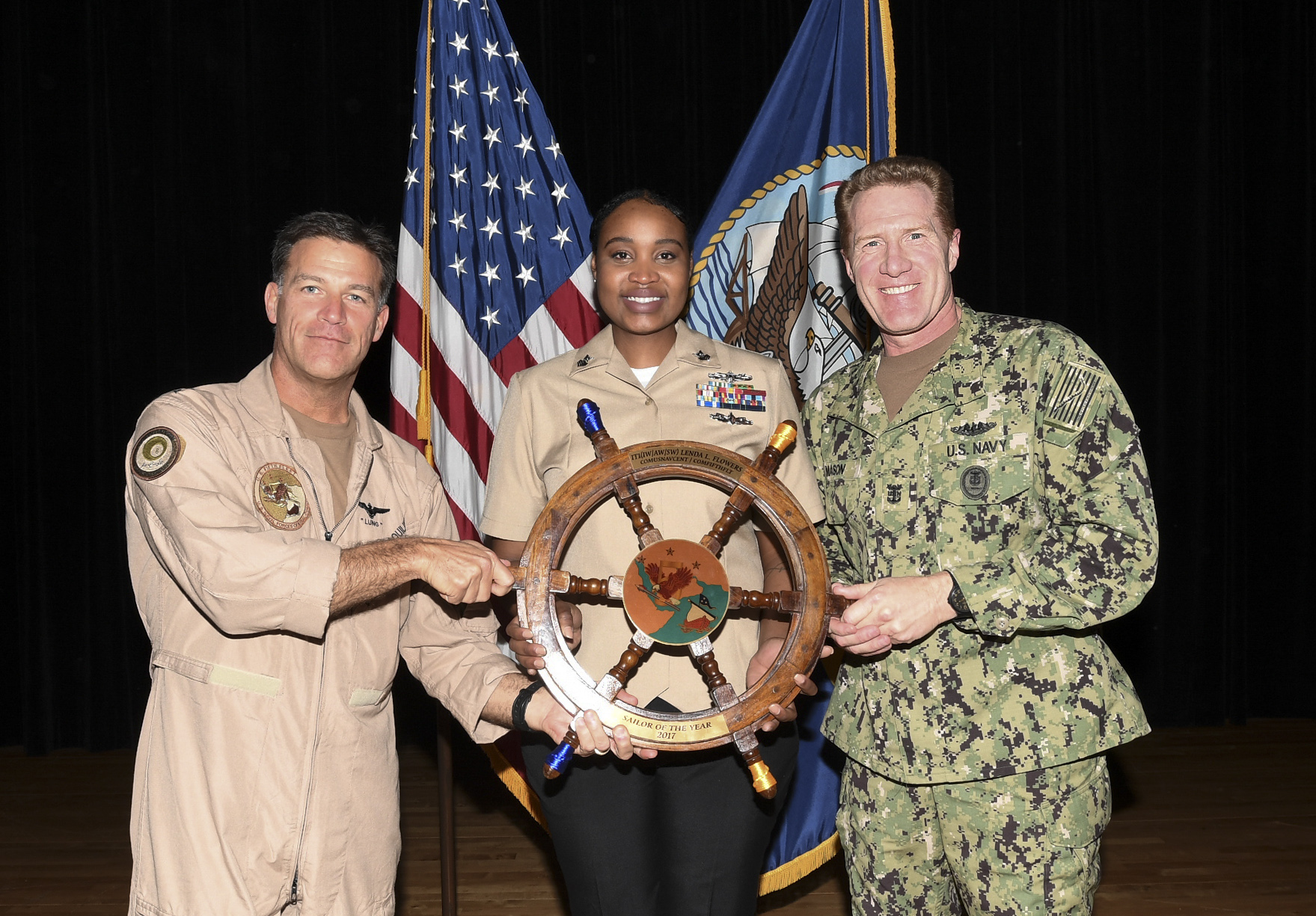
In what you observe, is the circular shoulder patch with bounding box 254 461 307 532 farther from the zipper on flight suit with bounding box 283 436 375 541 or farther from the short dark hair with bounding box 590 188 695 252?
the short dark hair with bounding box 590 188 695 252

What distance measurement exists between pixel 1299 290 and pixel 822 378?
3316 mm

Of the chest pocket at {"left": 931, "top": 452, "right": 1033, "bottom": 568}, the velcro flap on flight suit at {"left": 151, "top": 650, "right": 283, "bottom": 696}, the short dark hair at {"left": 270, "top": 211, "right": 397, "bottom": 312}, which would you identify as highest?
the short dark hair at {"left": 270, "top": 211, "right": 397, "bottom": 312}

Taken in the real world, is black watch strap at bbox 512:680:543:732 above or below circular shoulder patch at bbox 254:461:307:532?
below

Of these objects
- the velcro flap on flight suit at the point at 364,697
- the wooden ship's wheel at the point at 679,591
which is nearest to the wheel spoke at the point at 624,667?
the wooden ship's wheel at the point at 679,591

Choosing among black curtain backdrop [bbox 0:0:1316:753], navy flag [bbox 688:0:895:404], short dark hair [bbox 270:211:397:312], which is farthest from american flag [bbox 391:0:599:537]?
black curtain backdrop [bbox 0:0:1316:753]

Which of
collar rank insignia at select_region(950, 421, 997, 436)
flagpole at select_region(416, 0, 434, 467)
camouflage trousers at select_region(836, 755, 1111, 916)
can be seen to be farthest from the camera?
flagpole at select_region(416, 0, 434, 467)

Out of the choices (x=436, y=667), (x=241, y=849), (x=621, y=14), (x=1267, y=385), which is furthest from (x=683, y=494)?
(x=1267, y=385)

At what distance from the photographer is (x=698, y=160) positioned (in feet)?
13.9

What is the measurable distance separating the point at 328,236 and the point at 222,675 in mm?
810

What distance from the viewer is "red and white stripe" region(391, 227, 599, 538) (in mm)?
2514

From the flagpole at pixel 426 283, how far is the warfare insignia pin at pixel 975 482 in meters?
1.34

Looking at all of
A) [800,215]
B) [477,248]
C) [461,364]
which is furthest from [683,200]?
[461,364]

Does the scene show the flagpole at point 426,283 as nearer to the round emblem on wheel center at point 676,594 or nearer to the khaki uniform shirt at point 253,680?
the khaki uniform shirt at point 253,680

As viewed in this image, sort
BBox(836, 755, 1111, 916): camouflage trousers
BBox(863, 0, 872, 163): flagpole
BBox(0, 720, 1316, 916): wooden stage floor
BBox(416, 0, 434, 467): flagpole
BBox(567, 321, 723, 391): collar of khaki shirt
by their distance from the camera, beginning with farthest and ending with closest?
BBox(0, 720, 1316, 916): wooden stage floor < BBox(863, 0, 872, 163): flagpole < BBox(416, 0, 434, 467): flagpole < BBox(567, 321, 723, 391): collar of khaki shirt < BBox(836, 755, 1111, 916): camouflage trousers
